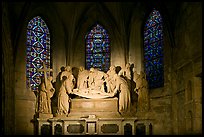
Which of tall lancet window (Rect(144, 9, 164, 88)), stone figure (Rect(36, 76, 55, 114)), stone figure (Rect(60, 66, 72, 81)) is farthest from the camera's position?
tall lancet window (Rect(144, 9, 164, 88))

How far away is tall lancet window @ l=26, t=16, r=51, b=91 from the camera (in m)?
20.0

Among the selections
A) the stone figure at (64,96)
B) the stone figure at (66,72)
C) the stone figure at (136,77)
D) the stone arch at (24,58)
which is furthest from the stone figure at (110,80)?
the stone arch at (24,58)

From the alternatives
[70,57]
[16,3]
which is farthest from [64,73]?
[16,3]

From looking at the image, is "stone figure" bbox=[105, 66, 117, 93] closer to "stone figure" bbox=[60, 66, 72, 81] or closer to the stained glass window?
"stone figure" bbox=[60, 66, 72, 81]

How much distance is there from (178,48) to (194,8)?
2046 mm

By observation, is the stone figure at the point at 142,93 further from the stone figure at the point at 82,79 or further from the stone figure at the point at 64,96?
the stone figure at the point at 64,96

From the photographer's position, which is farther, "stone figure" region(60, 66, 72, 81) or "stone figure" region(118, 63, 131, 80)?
"stone figure" region(118, 63, 131, 80)

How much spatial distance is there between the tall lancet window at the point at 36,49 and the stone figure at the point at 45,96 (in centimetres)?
111

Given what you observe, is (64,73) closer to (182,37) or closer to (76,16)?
(76,16)

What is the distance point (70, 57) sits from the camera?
2067cm

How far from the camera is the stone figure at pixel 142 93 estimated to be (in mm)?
18328

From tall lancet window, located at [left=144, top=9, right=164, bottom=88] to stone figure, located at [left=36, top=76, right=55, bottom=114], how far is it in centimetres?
385

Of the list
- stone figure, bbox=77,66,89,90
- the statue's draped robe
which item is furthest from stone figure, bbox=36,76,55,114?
the statue's draped robe

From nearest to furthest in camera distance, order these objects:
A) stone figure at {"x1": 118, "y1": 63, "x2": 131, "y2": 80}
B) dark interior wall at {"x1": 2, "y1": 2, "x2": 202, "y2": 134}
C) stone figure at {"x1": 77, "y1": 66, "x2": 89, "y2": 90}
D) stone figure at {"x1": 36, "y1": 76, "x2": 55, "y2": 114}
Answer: dark interior wall at {"x1": 2, "y1": 2, "x2": 202, "y2": 134} → stone figure at {"x1": 36, "y1": 76, "x2": 55, "y2": 114} → stone figure at {"x1": 77, "y1": 66, "x2": 89, "y2": 90} → stone figure at {"x1": 118, "y1": 63, "x2": 131, "y2": 80}
